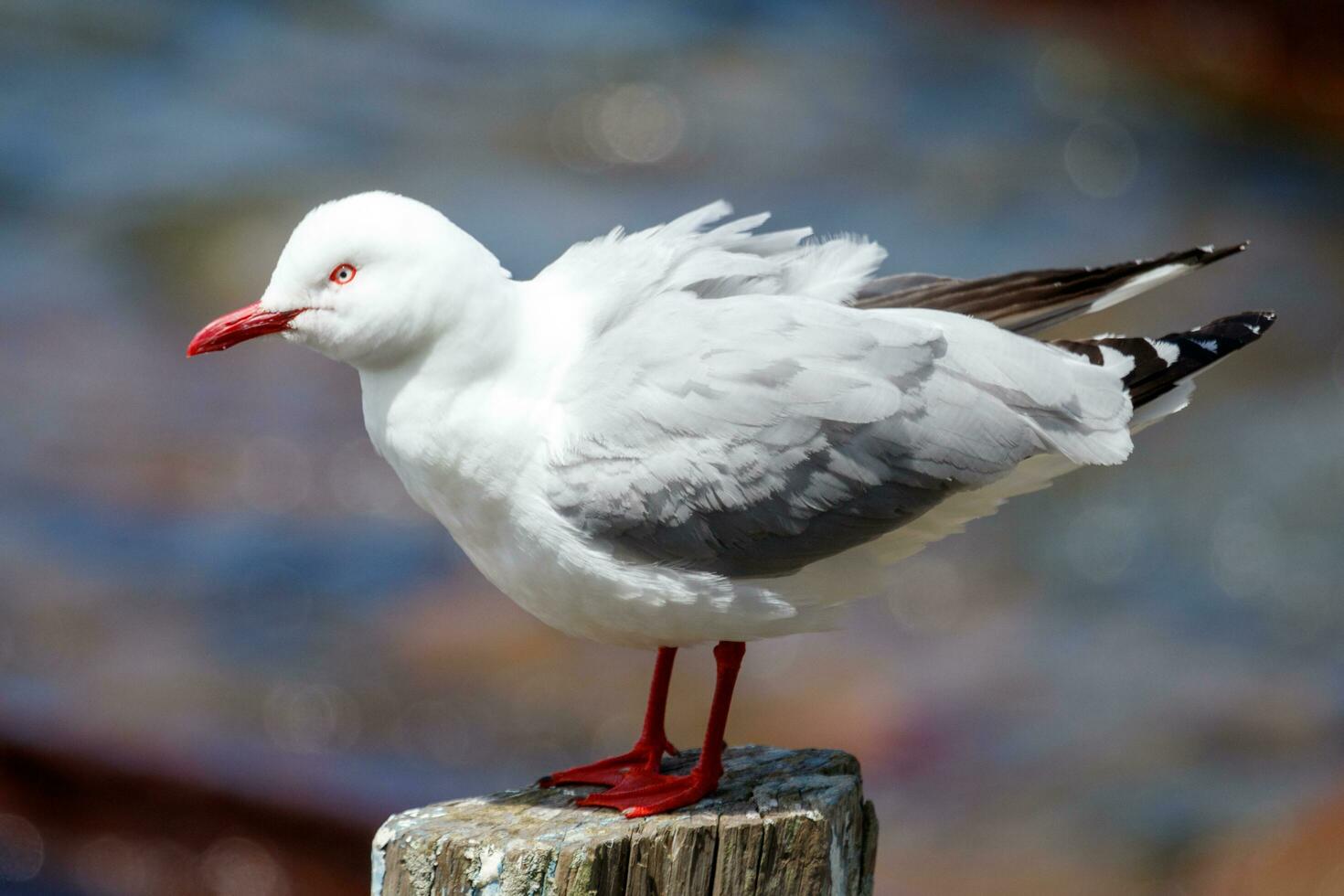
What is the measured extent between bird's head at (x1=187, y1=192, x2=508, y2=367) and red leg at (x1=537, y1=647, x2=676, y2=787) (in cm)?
116

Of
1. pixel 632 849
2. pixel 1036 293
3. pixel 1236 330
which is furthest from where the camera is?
pixel 1036 293

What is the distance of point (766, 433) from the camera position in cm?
398

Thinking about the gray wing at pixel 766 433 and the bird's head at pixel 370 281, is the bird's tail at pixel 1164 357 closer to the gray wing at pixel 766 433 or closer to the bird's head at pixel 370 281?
the gray wing at pixel 766 433

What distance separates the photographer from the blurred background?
9391 mm

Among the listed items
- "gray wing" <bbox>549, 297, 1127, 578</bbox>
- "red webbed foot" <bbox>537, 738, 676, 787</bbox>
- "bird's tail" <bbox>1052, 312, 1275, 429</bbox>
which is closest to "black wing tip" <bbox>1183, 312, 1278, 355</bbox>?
"bird's tail" <bbox>1052, 312, 1275, 429</bbox>

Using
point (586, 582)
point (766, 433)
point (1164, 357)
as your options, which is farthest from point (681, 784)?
point (1164, 357)

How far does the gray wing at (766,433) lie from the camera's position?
396 centimetres

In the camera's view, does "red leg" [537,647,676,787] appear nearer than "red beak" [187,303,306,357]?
No

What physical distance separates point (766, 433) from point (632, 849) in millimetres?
1054

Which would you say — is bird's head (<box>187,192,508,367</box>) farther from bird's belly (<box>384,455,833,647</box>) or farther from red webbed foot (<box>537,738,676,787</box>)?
red webbed foot (<box>537,738,676,787</box>)

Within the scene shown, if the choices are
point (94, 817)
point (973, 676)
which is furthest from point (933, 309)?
point (94, 817)

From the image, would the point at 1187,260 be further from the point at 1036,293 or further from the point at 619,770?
the point at 619,770

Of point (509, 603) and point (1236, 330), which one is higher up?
point (1236, 330)

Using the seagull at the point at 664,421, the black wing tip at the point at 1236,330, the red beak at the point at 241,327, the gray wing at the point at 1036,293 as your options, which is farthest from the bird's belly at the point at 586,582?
the black wing tip at the point at 1236,330
